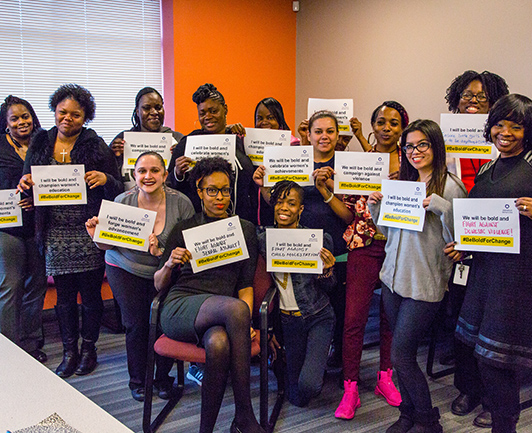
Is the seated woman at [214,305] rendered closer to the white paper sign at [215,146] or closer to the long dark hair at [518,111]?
the white paper sign at [215,146]

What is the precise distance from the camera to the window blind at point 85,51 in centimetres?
464

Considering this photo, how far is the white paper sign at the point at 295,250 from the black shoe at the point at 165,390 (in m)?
0.98

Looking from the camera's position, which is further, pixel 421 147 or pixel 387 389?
pixel 387 389

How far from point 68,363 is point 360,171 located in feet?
7.28

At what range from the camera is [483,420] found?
259 cm

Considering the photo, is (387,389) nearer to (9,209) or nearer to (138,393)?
(138,393)

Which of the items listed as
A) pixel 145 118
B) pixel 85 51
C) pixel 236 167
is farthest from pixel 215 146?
pixel 85 51

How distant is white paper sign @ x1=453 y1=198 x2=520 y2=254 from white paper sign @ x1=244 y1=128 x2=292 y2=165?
3.92ft

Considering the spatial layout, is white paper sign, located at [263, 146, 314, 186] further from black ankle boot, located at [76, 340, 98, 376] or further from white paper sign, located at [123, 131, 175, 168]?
black ankle boot, located at [76, 340, 98, 376]

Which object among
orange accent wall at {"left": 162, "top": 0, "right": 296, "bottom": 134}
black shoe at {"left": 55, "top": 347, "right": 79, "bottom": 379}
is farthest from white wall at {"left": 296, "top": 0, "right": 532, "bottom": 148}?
black shoe at {"left": 55, "top": 347, "right": 79, "bottom": 379}

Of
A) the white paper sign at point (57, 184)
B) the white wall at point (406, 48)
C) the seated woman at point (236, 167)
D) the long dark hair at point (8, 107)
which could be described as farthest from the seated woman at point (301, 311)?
the white wall at point (406, 48)

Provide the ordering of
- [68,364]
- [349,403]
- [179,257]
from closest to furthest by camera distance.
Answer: [179,257], [349,403], [68,364]

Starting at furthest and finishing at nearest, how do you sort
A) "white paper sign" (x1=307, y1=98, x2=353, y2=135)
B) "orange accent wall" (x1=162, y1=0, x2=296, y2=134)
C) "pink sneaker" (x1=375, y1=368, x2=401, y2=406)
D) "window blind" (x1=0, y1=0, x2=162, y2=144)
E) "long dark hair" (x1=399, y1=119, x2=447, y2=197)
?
1. "orange accent wall" (x1=162, y1=0, x2=296, y2=134)
2. "window blind" (x1=0, y1=0, x2=162, y2=144)
3. "white paper sign" (x1=307, y1=98, x2=353, y2=135)
4. "pink sneaker" (x1=375, y1=368, x2=401, y2=406)
5. "long dark hair" (x1=399, y1=119, x2=447, y2=197)

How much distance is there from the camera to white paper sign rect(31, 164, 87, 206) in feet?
9.22
